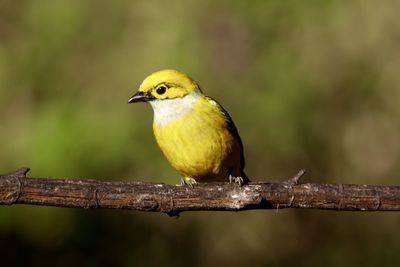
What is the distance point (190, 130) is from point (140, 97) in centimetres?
45

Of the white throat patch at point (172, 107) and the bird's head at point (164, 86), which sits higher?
the bird's head at point (164, 86)

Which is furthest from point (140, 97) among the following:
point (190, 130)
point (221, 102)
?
point (221, 102)

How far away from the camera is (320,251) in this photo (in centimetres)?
847

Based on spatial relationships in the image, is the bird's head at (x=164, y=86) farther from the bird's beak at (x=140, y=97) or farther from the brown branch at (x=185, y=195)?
the brown branch at (x=185, y=195)

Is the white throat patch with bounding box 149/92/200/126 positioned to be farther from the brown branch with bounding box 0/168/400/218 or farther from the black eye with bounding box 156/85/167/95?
the brown branch with bounding box 0/168/400/218

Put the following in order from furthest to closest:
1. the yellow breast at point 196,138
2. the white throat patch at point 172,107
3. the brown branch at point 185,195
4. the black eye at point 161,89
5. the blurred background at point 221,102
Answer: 1. the blurred background at point 221,102
2. the black eye at point 161,89
3. the white throat patch at point 172,107
4. the yellow breast at point 196,138
5. the brown branch at point 185,195

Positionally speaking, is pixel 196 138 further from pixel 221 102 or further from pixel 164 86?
pixel 221 102

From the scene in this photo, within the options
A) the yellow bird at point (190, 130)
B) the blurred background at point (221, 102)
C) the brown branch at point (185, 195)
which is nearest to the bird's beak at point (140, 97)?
the yellow bird at point (190, 130)

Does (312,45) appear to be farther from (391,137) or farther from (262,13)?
(391,137)

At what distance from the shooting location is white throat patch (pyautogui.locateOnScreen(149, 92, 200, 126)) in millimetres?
6031

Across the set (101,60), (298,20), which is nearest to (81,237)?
(101,60)

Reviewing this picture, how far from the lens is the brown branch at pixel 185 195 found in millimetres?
4824

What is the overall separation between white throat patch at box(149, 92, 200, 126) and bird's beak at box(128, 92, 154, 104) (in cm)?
7

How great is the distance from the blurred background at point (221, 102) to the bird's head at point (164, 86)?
1994 mm
